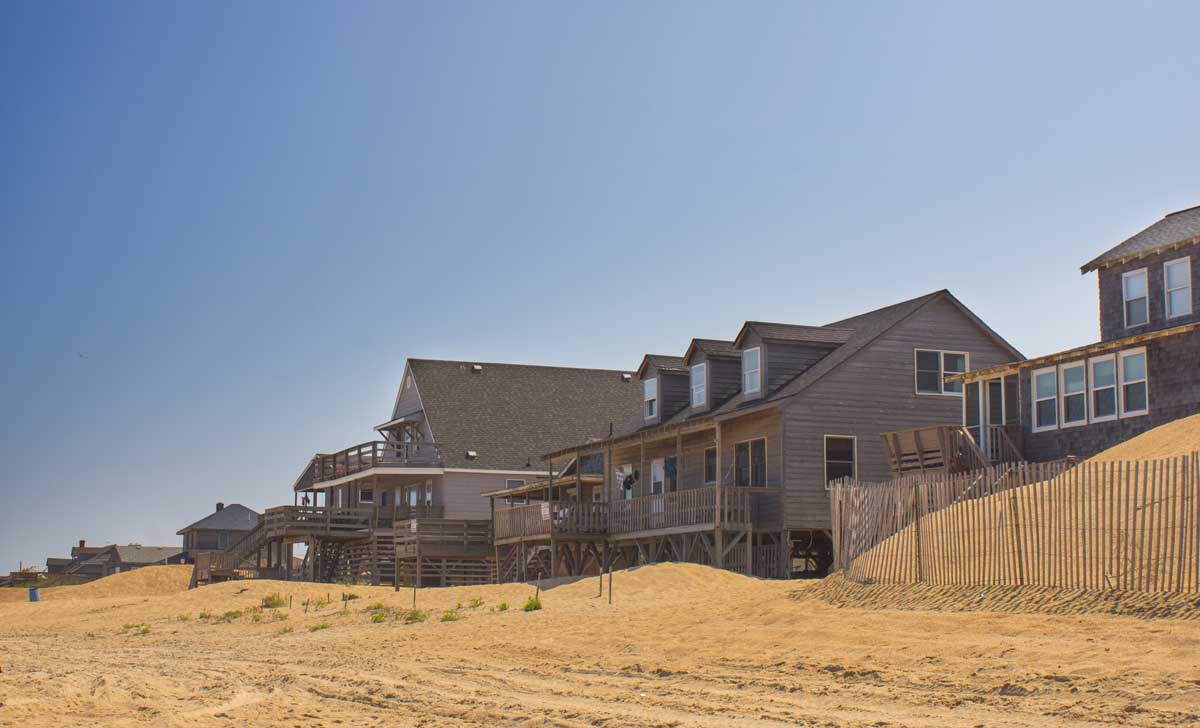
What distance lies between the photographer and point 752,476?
36.4 meters

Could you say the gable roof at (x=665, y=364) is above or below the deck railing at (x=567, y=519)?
above

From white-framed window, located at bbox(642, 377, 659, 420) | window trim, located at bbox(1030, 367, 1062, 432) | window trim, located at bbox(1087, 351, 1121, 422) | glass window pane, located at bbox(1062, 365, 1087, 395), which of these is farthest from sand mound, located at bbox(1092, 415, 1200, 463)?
white-framed window, located at bbox(642, 377, 659, 420)

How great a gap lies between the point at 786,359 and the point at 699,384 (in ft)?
11.7

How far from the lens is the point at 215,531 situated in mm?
A: 90688

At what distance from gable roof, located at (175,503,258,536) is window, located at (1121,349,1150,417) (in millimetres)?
69478

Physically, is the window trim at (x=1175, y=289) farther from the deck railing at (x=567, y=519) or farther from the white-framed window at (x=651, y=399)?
the deck railing at (x=567, y=519)

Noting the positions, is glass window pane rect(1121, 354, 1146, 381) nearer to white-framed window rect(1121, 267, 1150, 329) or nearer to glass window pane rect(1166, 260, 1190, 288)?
white-framed window rect(1121, 267, 1150, 329)

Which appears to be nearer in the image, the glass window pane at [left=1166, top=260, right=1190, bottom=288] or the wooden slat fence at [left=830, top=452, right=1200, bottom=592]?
the wooden slat fence at [left=830, top=452, right=1200, bottom=592]

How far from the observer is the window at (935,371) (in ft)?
119

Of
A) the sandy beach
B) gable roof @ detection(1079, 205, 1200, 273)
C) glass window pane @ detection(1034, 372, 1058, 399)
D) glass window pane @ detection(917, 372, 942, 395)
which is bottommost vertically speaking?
the sandy beach

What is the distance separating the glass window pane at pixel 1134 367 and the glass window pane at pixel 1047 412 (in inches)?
86.5

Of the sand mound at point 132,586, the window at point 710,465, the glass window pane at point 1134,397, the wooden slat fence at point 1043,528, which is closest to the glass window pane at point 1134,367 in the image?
the glass window pane at point 1134,397

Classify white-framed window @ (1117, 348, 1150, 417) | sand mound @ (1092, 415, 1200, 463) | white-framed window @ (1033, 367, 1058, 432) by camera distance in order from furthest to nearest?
white-framed window @ (1033, 367, 1058, 432), white-framed window @ (1117, 348, 1150, 417), sand mound @ (1092, 415, 1200, 463)

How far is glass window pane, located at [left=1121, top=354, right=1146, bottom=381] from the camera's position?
94.3 feet
